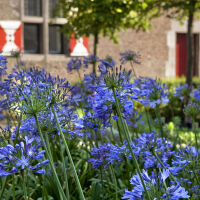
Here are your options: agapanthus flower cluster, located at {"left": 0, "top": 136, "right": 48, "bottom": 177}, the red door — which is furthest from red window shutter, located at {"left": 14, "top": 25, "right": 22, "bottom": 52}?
agapanthus flower cluster, located at {"left": 0, "top": 136, "right": 48, "bottom": 177}

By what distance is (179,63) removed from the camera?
1213 centimetres

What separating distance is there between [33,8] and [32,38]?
0.70 meters

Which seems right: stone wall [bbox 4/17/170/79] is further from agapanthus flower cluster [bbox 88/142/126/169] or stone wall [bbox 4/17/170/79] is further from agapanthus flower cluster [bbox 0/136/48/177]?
agapanthus flower cluster [bbox 0/136/48/177]

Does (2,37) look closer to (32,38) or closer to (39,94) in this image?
(32,38)

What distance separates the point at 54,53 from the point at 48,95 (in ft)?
26.7

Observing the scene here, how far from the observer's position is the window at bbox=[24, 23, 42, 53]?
30.8ft

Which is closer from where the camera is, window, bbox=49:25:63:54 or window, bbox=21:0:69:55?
window, bbox=21:0:69:55

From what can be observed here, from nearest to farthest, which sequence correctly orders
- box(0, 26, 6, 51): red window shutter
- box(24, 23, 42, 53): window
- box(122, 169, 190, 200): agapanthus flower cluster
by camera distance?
box(122, 169, 190, 200): agapanthus flower cluster
box(0, 26, 6, 51): red window shutter
box(24, 23, 42, 53): window

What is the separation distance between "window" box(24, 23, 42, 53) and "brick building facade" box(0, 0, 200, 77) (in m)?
0.02

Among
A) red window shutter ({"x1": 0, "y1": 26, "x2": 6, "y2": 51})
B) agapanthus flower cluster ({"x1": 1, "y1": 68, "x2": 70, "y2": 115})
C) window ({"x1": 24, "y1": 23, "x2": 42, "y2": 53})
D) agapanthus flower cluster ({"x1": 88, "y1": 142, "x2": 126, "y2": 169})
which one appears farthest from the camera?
window ({"x1": 24, "y1": 23, "x2": 42, "y2": 53})

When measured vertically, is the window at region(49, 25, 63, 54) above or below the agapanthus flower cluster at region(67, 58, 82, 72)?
above

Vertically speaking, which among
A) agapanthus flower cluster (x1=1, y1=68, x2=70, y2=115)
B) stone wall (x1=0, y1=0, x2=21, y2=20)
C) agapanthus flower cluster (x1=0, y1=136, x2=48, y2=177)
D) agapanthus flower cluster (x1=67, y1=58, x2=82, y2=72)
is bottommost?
agapanthus flower cluster (x1=0, y1=136, x2=48, y2=177)

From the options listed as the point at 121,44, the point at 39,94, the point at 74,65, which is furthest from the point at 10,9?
the point at 39,94

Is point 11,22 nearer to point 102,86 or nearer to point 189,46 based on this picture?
point 189,46
